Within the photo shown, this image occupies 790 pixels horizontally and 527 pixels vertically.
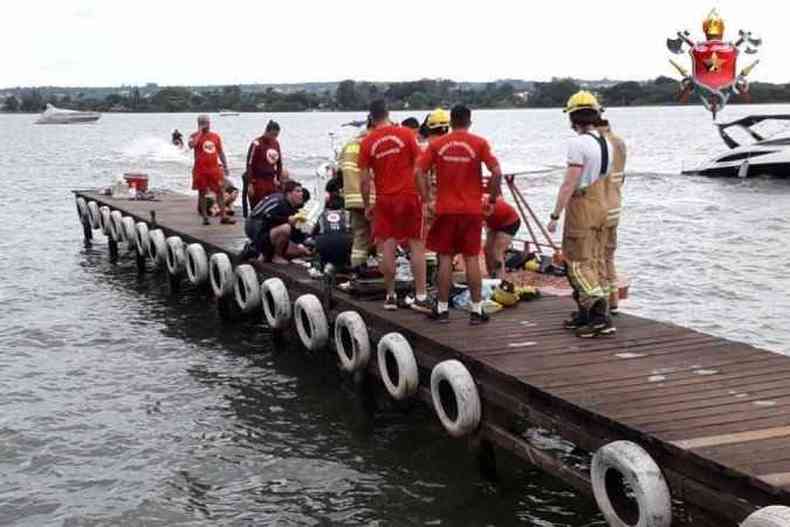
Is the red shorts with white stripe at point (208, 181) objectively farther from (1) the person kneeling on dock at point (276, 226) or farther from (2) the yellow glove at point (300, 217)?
(2) the yellow glove at point (300, 217)

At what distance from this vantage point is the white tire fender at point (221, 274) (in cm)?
1317

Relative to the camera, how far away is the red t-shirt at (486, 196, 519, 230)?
9.71 m

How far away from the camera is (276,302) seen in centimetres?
1116

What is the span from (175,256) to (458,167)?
8150mm

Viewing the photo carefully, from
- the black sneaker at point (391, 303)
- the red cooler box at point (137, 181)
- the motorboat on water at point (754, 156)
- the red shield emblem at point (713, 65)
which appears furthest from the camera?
the motorboat on water at point (754, 156)

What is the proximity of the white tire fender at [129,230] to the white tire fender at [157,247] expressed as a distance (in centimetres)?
117

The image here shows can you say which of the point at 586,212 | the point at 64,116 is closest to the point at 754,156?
the point at 586,212

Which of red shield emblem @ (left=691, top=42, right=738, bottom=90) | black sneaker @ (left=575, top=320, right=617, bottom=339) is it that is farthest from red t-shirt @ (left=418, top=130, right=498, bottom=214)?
red shield emblem @ (left=691, top=42, right=738, bottom=90)

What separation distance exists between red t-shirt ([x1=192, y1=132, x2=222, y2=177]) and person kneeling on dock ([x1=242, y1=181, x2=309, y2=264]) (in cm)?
327

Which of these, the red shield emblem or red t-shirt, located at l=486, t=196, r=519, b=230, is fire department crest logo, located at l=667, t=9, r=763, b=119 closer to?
the red shield emblem

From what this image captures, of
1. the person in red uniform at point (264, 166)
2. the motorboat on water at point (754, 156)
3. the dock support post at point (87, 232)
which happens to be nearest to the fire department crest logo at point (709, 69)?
the person in red uniform at point (264, 166)

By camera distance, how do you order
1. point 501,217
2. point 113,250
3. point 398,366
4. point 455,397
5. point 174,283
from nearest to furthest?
point 455,397, point 398,366, point 501,217, point 174,283, point 113,250

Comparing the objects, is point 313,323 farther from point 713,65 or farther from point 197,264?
point 713,65

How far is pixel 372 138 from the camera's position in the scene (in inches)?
339
